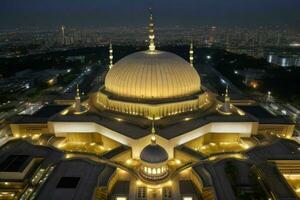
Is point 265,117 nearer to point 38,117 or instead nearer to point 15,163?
point 15,163

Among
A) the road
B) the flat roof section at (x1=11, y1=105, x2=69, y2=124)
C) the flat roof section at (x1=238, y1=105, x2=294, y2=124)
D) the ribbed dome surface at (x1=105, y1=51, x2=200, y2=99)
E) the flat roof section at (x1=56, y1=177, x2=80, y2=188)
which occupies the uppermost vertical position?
the ribbed dome surface at (x1=105, y1=51, x2=200, y2=99)

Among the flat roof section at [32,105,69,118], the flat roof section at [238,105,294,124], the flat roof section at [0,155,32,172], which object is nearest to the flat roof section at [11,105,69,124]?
the flat roof section at [32,105,69,118]

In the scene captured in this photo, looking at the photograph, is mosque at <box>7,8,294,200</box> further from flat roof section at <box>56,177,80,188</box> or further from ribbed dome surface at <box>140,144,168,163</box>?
flat roof section at <box>56,177,80,188</box>

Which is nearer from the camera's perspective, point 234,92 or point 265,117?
point 265,117

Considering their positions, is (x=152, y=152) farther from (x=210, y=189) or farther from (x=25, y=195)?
(x=25, y=195)

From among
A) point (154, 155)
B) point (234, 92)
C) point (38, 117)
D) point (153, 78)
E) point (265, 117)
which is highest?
point (153, 78)

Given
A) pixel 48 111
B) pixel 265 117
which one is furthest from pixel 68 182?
pixel 265 117

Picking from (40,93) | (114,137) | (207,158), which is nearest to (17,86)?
(40,93)

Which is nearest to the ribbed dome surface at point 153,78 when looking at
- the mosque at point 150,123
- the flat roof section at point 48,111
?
the mosque at point 150,123
